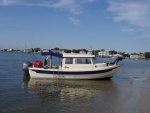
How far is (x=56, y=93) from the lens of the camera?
75.0ft

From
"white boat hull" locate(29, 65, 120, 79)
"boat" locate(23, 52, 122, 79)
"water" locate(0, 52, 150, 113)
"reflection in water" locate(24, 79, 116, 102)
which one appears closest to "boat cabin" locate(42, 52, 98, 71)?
"boat" locate(23, 52, 122, 79)

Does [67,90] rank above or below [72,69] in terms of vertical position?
below

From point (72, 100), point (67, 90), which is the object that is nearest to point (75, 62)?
point (67, 90)

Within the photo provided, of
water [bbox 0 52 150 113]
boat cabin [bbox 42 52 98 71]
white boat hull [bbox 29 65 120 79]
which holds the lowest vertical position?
water [bbox 0 52 150 113]

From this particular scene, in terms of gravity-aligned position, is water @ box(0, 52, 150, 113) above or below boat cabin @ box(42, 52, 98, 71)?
below

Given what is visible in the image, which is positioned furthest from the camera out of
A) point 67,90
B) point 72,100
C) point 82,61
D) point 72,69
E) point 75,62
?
point 82,61

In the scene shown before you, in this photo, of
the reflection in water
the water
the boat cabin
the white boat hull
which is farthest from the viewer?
the boat cabin

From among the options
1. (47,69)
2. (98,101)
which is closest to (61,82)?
(47,69)

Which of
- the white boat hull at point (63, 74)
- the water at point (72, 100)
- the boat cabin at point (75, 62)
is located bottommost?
the water at point (72, 100)

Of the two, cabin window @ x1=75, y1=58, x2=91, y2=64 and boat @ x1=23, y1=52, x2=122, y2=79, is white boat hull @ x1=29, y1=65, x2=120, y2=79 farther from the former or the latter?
cabin window @ x1=75, y1=58, x2=91, y2=64

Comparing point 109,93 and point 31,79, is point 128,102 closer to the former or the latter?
point 109,93

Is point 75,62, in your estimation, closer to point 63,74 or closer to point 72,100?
point 63,74

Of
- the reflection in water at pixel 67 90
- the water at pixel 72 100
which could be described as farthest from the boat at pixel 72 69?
the water at pixel 72 100

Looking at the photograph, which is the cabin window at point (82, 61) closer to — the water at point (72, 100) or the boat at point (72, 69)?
the boat at point (72, 69)
